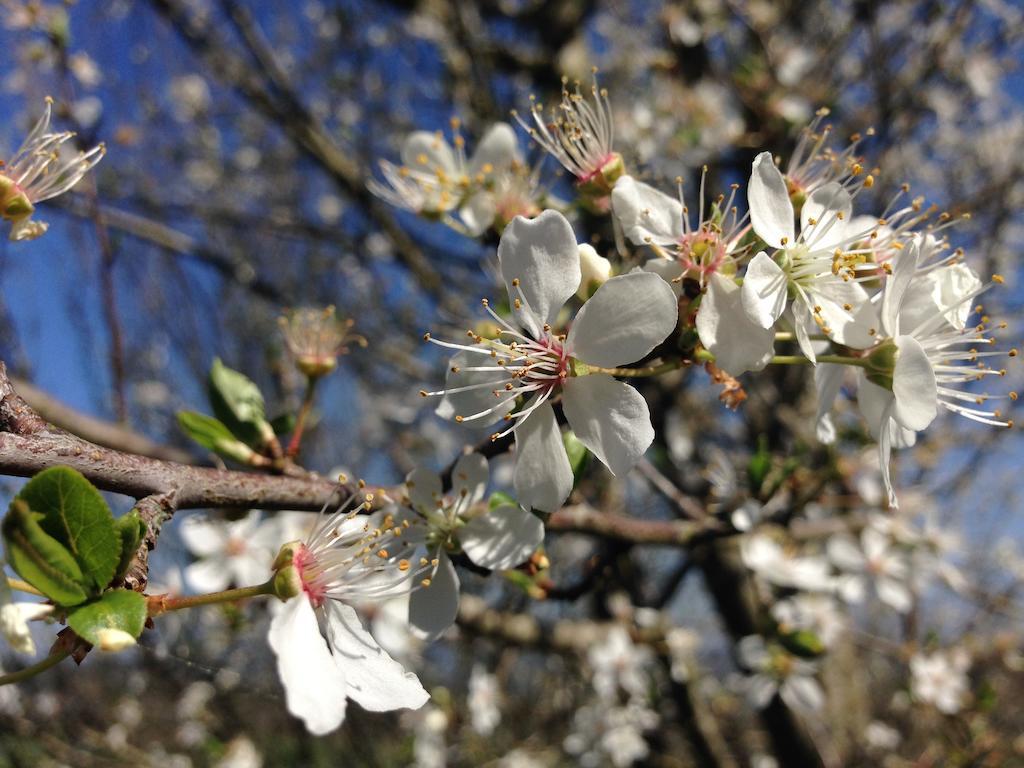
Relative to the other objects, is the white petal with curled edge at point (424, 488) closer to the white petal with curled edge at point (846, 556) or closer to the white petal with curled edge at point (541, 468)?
the white petal with curled edge at point (541, 468)

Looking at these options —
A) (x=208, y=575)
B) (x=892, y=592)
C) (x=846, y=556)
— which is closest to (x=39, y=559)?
(x=208, y=575)

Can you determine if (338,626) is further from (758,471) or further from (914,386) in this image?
(758,471)

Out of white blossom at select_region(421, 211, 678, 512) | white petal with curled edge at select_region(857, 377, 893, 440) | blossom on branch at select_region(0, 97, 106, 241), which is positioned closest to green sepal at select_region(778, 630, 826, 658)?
white petal with curled edge at select_region(857, 377, 893, 440)

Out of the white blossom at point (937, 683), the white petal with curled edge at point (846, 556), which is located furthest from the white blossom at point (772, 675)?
the white blossom at point (937, 683)

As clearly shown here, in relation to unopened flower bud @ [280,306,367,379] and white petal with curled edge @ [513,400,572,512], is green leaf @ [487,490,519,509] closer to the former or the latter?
white petal with curled edge @ [513,400,572,512]

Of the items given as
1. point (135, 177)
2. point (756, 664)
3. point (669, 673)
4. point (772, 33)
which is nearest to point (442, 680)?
point (669, 673)

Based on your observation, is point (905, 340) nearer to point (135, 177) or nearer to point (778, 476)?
point (778, 476)
